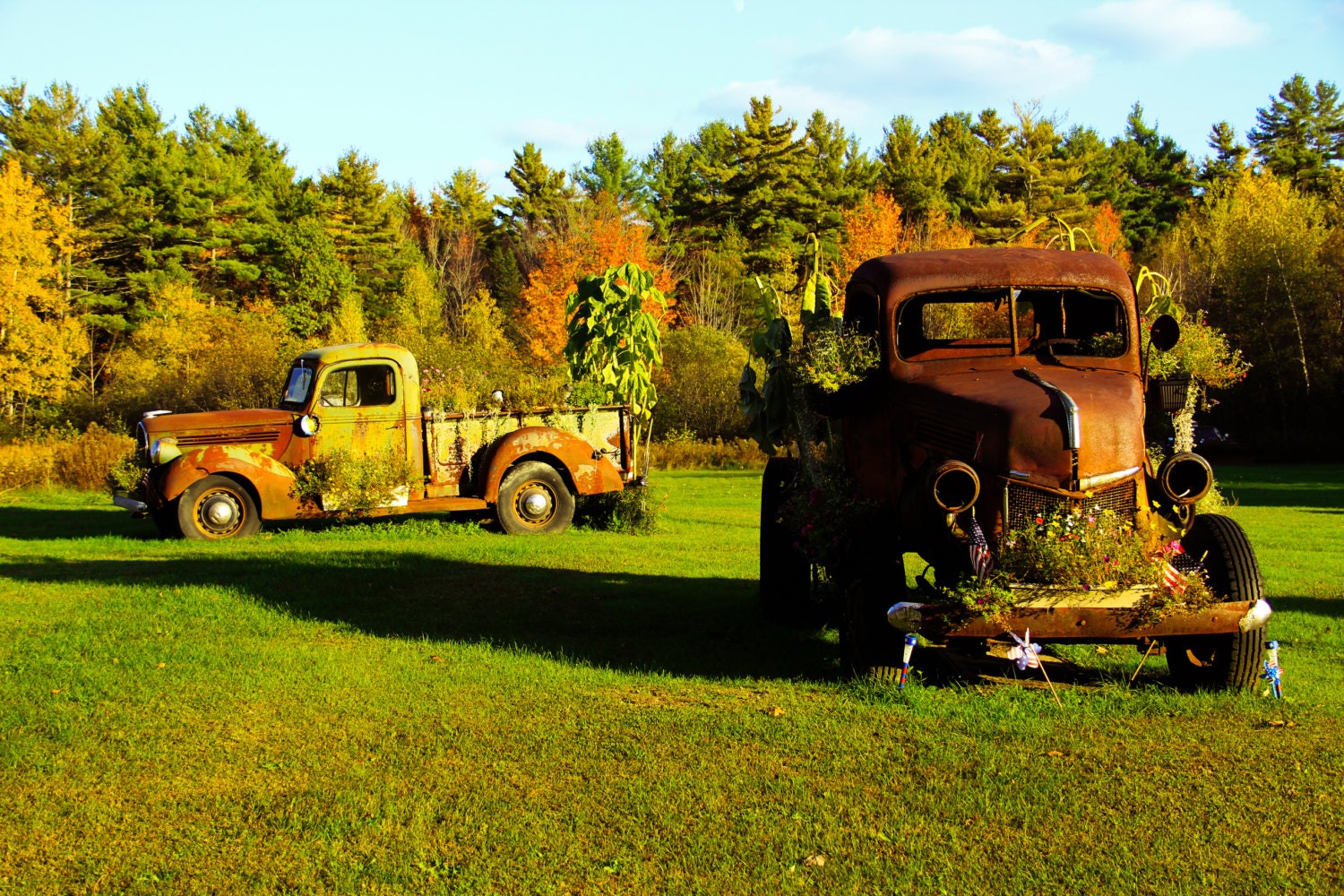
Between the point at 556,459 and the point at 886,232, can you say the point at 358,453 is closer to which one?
the point at 556,459

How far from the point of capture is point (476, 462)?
15.8 m

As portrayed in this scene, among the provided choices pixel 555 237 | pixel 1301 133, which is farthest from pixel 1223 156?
pixel 555 237

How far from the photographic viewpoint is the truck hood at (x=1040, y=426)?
614cm

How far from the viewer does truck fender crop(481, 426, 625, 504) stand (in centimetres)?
1552

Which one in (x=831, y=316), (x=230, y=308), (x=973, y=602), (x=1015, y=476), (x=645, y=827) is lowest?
(x=645, y=827)

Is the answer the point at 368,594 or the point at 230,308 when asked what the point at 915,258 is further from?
the point at 230,308

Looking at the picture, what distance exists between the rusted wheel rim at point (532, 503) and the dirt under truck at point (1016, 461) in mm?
7963

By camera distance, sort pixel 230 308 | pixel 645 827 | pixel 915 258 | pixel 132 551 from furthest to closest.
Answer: pixel 230 308 < pixel 132 551 < pixel 915 258 < pixel 645 827

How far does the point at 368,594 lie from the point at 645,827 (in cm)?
648

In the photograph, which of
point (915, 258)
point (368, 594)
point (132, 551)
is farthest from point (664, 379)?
point (915, 258)

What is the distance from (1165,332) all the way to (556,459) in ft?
32.3

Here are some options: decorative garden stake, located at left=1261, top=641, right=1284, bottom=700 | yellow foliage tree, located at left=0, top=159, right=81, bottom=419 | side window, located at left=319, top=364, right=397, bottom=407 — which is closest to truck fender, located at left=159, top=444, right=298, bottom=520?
side window, located at left=319, top=364, right=397, bottom=407

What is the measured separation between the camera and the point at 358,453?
49.9ft

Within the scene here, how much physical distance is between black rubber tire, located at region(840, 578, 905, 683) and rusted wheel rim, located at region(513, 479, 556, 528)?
937 cm
